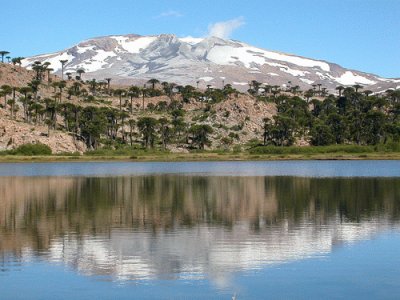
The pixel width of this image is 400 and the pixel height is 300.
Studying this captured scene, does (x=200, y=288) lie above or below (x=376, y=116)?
below

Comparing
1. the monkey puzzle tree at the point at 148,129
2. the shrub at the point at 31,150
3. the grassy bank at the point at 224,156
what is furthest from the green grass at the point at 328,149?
→ the shrub at the point at 31,150

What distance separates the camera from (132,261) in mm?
29453

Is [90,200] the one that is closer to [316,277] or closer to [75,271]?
[75,271]

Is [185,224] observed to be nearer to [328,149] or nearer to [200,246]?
[200,246]

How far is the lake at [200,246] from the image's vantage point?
975 inches

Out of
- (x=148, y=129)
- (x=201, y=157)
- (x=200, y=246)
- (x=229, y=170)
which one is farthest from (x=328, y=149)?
(x=200, y=246)

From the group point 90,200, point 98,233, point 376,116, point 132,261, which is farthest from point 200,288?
point 376,116

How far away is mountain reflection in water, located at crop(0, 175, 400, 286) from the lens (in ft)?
97.3

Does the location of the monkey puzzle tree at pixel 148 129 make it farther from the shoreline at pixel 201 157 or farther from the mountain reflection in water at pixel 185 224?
the mountain reflection in water at pixel 185 224

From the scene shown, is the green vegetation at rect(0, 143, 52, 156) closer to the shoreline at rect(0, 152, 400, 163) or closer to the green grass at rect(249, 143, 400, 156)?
the shoreline at rect(0, 152, 400, 163)

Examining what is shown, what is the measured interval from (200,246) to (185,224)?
28.1 feet

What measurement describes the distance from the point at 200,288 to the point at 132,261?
227 inches

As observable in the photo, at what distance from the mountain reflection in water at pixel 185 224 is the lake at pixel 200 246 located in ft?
0.22

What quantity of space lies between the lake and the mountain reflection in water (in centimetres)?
7
